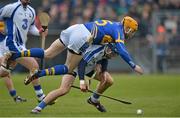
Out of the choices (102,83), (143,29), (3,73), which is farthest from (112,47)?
(143,29)

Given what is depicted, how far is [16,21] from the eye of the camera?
17016mm

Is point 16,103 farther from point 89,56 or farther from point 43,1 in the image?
point 43,1

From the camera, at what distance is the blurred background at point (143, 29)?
29.6 m

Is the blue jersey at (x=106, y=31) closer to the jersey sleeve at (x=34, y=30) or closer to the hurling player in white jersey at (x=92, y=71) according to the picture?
the hurling player in white jersey at (x=92, y=71)

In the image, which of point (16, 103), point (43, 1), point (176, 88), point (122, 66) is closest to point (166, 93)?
point (176, 88)

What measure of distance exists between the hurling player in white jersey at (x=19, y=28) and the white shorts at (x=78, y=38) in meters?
1.88

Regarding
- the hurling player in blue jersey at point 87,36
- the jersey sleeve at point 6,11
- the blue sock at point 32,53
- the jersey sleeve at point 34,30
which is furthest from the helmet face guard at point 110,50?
the jersey sleeve at point 6,11

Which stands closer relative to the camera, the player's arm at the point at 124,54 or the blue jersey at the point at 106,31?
the player's arm at the point at 124,54

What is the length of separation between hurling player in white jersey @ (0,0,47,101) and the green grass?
0.76 m

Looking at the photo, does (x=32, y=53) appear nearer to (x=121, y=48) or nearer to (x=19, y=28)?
(x=19, y=28)

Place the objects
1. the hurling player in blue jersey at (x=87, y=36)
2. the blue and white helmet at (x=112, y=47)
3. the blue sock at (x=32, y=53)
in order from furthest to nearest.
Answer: the blue sock at (x=32, y=53) < the blue and white helmet at (x=112, y=47) < the hurling player in blue jersey at (x=87, y=36)

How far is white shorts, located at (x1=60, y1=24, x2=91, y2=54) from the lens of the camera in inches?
589

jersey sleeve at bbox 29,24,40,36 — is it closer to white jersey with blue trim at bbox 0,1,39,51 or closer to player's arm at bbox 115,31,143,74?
white jersey with blue trim at bbox 0,1,39,51

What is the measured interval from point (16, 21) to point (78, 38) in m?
2.45
